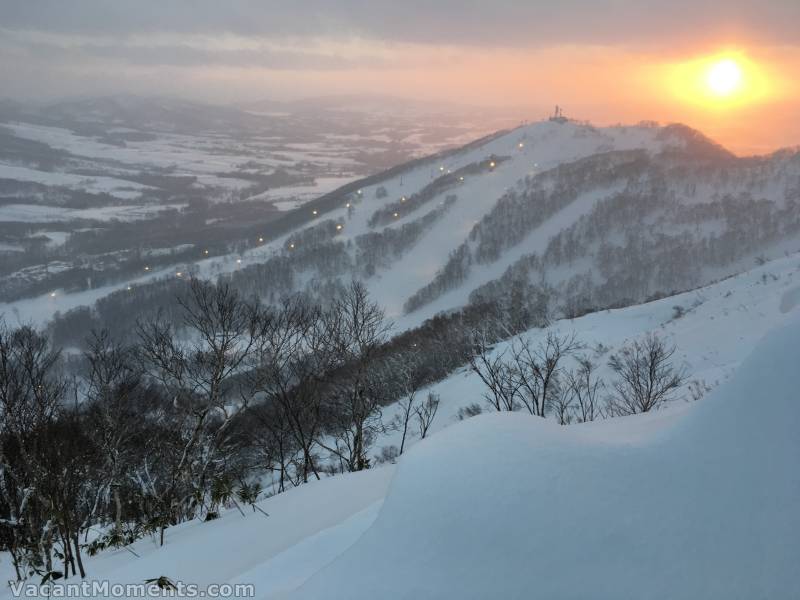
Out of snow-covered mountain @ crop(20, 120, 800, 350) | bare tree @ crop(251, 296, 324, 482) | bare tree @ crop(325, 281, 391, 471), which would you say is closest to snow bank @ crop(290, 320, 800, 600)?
bare tree @ crop(251, 296, 324, 482)

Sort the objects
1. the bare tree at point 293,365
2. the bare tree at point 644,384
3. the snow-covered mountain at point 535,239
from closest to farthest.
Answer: the bare tree at point 293,365, the bare tree at point 644,384, the snow-covered mountain at point 535,239

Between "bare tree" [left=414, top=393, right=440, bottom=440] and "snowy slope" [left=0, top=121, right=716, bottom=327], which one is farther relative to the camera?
"snowy slope" [left=0, top=121, right=716, bottom=327]

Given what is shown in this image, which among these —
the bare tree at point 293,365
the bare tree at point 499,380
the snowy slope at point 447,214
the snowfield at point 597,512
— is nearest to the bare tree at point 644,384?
the bare tree at point 499,380

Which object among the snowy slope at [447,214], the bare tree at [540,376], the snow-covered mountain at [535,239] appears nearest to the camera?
the bare tree at [540,376]

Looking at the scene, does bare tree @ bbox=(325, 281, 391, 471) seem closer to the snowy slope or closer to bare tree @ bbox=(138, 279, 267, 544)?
bare tree @ bbox=(138, 279, 267, 544)

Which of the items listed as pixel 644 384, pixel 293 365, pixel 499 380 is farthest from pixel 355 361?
pixel 644 384

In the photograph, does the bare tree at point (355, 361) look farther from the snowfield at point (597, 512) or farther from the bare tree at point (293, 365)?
the snowfield at point (597, 512)

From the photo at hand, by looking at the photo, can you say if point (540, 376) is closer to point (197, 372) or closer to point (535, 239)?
point (197, 372)

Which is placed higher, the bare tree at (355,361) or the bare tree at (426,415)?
the bare tree at (355,361)
